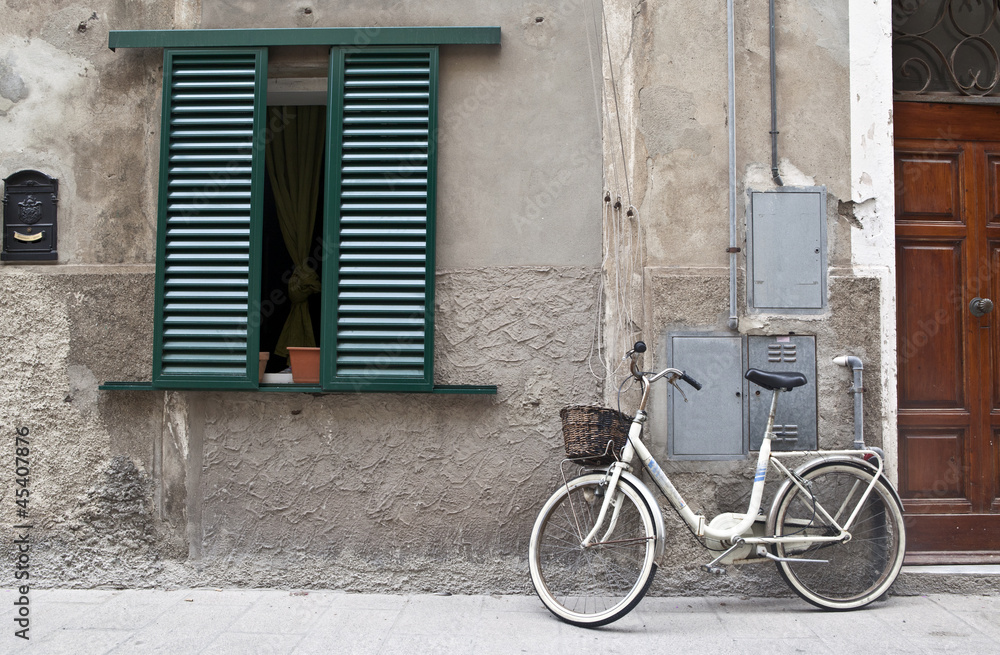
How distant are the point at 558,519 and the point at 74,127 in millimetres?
3551

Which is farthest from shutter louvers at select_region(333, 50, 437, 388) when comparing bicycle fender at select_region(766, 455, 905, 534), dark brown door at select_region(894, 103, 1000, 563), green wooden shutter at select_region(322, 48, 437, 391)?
dark brown door at select_region(894, 103, 1000, 563)

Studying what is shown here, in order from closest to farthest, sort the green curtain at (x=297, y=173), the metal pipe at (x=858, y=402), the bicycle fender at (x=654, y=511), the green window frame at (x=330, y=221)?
the bicycle fender at (x=654, y=511)
the metal pipe at (x=858, y=402)
the green window frame at (x=330, y=221)
the green curtain at (x=297, y=173)

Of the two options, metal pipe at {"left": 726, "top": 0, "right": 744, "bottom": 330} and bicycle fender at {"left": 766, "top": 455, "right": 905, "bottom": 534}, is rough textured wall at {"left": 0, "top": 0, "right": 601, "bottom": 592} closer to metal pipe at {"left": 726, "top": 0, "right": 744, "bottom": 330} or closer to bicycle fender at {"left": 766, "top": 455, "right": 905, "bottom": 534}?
metal pipe at {"left": 726, "top": 0, "right": 744, "bottom": 330}

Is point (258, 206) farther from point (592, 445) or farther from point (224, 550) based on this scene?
point (592, 445)

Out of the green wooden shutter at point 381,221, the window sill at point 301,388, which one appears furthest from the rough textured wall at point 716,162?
the green wooden shutter at point 381,221

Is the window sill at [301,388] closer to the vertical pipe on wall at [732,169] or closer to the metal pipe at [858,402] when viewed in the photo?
the vertical pipe on wall at [732,169]

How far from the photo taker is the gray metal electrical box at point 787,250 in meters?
4.13

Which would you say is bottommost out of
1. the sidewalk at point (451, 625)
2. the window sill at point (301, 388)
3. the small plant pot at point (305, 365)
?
the sidewalk at point (451, 625)

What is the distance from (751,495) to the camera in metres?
3.89

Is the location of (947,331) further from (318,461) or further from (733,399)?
(318,461)

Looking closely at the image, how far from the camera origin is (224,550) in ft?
13.7

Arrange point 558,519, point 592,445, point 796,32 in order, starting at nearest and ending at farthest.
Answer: point 592,445 < point 558,519 < point 796,32

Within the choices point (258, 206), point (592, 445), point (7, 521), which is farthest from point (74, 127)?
point (592, 445)

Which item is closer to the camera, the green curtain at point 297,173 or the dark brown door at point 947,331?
the dark brown door at point 947,331
